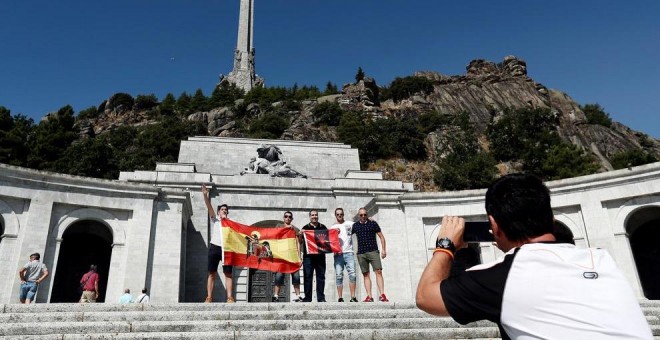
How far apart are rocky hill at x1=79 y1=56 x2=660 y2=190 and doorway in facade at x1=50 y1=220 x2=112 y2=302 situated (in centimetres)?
3989

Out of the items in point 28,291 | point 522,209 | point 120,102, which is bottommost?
point 522,209

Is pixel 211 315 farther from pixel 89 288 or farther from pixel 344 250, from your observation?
pixel 89 288

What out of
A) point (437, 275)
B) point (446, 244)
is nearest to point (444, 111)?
point (446, 244)

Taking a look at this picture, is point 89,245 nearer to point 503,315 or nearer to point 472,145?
point 503,315

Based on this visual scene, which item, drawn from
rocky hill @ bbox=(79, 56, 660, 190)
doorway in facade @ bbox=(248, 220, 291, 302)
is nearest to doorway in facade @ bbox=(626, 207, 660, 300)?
doorway in facade @ bbox=(248, 220, 291, 302)

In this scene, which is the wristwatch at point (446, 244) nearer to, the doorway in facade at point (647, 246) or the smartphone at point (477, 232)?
the smartphone at point (477, 232)

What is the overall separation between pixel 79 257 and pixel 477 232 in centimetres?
1904

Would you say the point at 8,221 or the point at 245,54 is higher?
the point at 245,54

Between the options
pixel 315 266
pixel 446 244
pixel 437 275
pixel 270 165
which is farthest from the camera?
pixel 270 165

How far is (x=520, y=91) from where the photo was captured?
87.7 m

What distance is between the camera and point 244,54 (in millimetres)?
98000

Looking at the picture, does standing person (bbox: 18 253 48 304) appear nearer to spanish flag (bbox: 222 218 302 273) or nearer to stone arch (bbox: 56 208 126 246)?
stone arch (bbox: 56 208 126 246)

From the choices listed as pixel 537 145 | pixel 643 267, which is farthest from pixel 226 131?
pixel 643 267

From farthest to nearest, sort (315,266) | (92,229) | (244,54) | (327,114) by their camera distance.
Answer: (244,54)
(327,114)
(92,229)
(315,266)
